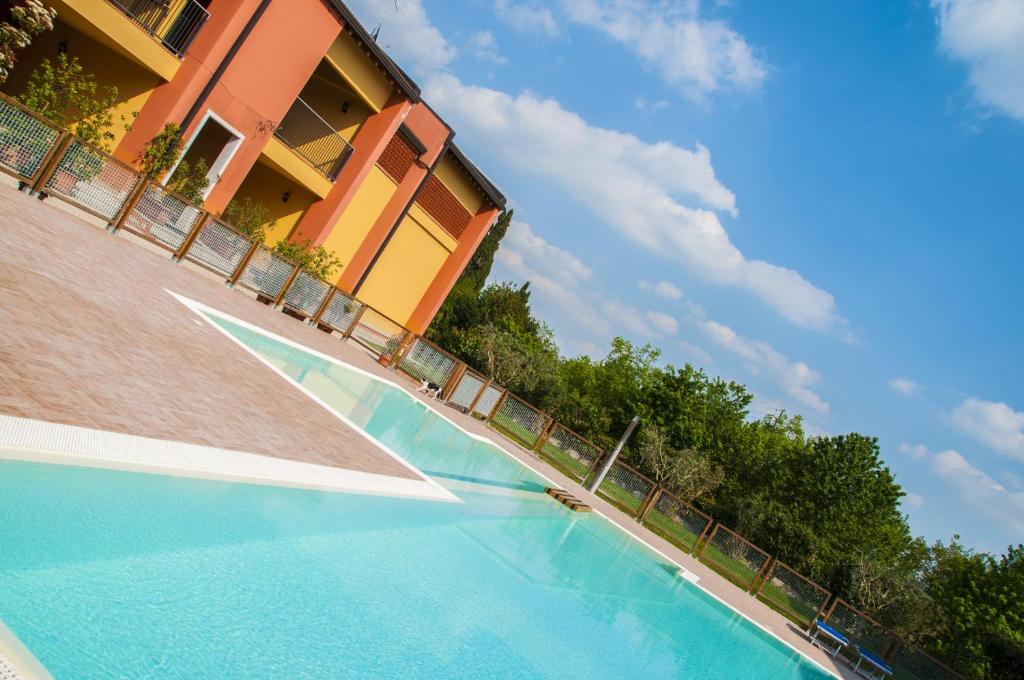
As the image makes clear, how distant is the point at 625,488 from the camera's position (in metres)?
19.6

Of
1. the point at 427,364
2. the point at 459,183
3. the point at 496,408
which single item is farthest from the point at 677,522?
the point at 459,183

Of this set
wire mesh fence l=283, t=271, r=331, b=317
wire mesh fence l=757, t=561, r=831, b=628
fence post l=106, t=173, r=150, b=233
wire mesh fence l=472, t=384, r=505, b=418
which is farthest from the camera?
wire mesh fence l=472, t=384, r=505, b=418

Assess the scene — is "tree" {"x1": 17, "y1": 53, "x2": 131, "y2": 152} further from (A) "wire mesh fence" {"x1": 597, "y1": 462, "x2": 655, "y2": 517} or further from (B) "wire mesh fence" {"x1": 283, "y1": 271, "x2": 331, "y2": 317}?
(A) "wire mesh fence" {"x1": 597, "y1": 462, "x2": 655, "y2": 517}

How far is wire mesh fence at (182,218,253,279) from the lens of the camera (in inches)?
568

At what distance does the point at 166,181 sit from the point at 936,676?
861 inches

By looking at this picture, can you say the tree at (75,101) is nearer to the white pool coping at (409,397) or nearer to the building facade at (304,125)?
the building facade at (304,125)

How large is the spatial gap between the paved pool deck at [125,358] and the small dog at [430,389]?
7.70 meters

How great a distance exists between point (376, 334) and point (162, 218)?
27.3 ft

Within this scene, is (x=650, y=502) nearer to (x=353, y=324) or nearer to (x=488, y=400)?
(x=488, y=400)

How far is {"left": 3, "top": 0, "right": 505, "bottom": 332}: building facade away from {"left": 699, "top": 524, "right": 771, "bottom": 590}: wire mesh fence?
46.4 feet

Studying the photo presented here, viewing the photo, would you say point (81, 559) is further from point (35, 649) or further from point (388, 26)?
point (388, 26)

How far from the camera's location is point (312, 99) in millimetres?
21484

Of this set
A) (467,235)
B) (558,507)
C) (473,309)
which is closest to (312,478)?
(558,507)

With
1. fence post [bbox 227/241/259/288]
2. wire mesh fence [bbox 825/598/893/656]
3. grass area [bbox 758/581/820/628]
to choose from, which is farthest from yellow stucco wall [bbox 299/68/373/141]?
wire mesh fence [bbox 825/598/893/656]
